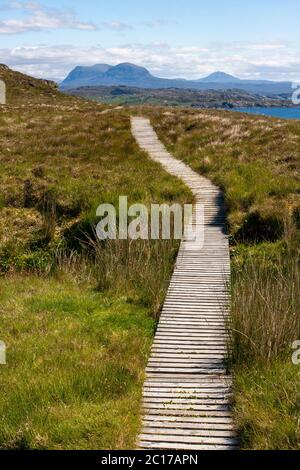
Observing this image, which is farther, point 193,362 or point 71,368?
point 193,362

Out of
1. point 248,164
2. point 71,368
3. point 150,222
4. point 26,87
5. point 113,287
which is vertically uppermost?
point 26,87

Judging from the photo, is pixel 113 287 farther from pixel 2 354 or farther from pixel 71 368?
pixel 71 368

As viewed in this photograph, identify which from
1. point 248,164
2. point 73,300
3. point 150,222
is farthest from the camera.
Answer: point 248,164

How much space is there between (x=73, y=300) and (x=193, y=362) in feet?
11.6

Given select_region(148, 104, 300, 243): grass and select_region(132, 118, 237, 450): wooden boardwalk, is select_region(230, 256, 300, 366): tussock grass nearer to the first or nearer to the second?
select_region(132, 118, 237, 450): wooden boardwalk

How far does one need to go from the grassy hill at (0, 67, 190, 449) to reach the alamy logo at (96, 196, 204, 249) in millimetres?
538

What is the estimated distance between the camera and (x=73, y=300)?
36.8ft

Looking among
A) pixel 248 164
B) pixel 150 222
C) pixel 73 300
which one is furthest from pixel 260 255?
pixel 248 164

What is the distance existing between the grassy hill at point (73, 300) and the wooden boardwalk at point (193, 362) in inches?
11.2

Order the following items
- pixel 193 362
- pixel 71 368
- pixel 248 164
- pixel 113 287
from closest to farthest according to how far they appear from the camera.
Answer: pixel 71 368 → pixel 193 362 → pixel 113 287 → pixel 248 164

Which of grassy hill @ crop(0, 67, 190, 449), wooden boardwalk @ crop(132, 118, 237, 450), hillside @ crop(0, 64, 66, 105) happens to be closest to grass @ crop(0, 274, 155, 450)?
grassy hill @ crop(0, 67, 190, 449)

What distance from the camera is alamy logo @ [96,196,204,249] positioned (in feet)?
49.3

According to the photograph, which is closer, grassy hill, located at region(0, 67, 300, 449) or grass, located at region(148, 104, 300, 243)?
grassy hill, located at region(0, 67, 300, 449)

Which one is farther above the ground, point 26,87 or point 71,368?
point 26,87
